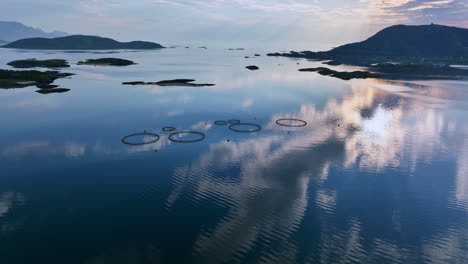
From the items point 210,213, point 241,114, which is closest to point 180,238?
point 210,213

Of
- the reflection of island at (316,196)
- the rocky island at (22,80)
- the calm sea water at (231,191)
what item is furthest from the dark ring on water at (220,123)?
the rocky island at (22,80)

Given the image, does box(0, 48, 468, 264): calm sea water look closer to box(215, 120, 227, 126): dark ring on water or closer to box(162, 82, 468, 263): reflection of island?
box(162, 82, 468, 263): reflection of island

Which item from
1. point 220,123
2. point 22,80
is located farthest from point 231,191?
point 22,80

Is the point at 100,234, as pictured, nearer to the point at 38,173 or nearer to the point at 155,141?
the point at 38,173

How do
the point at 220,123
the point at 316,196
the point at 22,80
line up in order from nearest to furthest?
the point at 316,196
the point at 220,123
the point at 22,80

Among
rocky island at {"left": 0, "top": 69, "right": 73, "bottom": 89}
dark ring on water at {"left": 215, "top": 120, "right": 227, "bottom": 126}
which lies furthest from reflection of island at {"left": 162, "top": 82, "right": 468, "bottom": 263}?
rocky island at {"left": 0, "top": 69, "right": 73, "bottom": 89}

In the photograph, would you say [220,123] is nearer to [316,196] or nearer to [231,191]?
[231,191]
